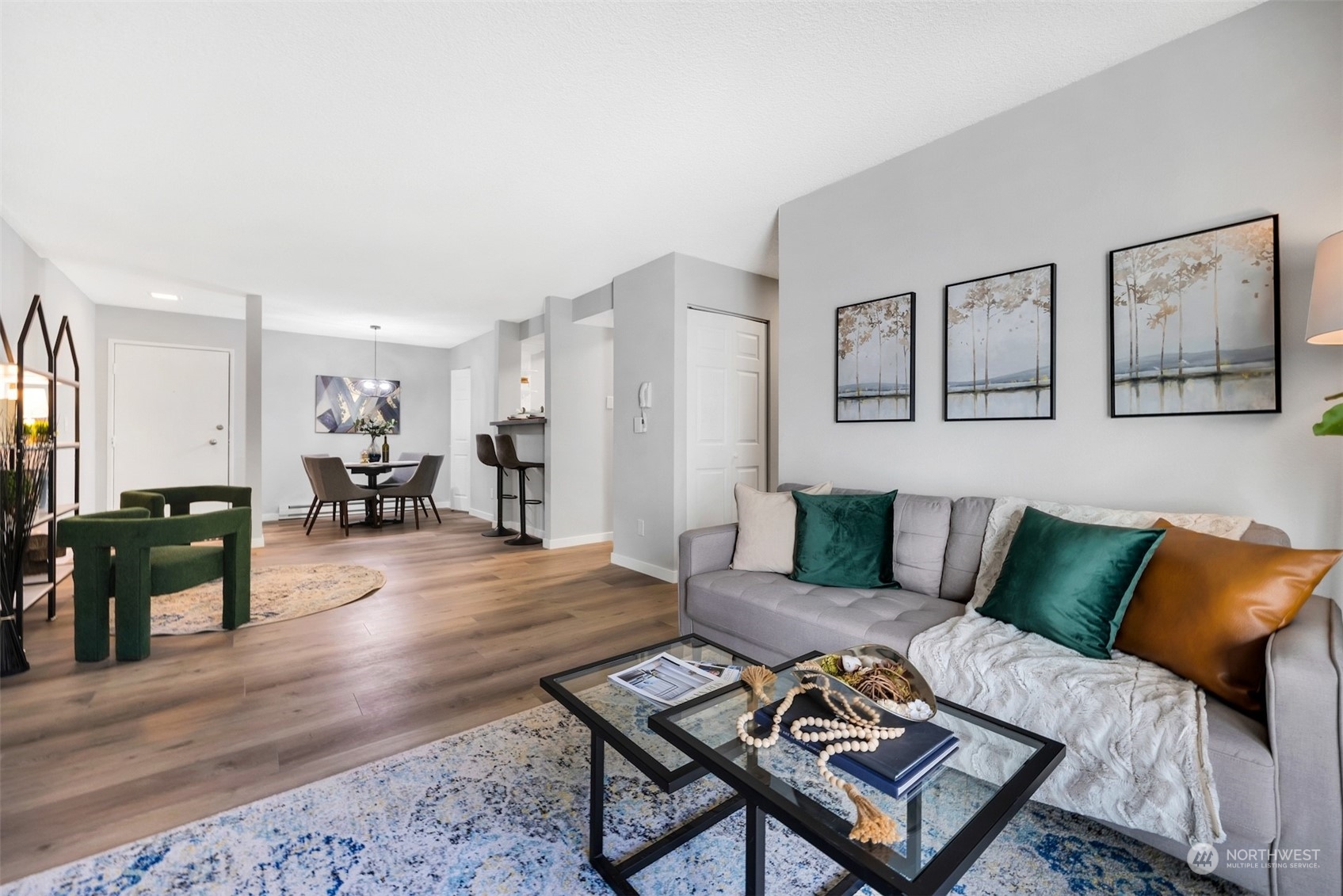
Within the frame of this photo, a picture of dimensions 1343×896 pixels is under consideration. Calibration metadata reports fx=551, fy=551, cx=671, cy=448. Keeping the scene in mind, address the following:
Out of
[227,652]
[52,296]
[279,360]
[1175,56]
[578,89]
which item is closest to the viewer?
[1175,56]

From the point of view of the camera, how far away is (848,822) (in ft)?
3.07

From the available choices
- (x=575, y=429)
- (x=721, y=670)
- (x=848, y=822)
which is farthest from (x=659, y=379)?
(x=848, y=822)

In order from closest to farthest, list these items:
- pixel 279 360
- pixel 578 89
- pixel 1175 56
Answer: pixel 1175 56 → pixel 578 89 → pixel 279 360

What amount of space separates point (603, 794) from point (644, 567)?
3.00 meters

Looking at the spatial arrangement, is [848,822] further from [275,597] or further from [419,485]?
[419,485]

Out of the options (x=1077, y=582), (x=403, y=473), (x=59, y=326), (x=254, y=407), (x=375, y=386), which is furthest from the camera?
(x=375, y=386)

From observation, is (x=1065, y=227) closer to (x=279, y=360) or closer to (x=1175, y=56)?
(x=1175, y=56)

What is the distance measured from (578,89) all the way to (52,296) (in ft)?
16.6

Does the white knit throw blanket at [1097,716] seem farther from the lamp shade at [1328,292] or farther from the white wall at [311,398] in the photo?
the white wall at [311,398]

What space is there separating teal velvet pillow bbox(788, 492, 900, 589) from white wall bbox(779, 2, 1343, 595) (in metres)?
0.48

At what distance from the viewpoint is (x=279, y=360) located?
7.07m

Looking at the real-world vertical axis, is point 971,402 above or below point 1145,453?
above

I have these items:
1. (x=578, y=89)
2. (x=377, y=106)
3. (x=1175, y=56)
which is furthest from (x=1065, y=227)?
(x=377, y=106)

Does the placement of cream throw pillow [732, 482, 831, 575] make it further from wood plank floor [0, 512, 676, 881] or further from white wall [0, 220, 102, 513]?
white wall [0, 220, 102, 513]
